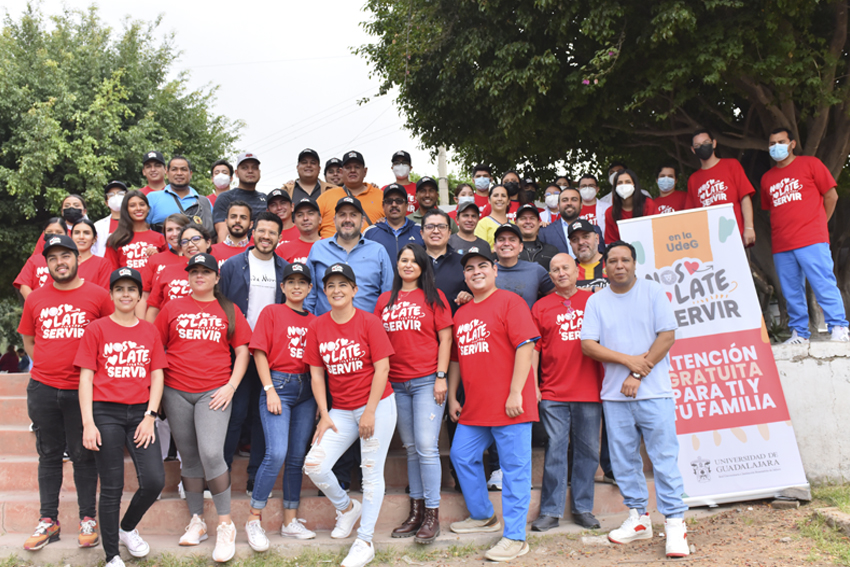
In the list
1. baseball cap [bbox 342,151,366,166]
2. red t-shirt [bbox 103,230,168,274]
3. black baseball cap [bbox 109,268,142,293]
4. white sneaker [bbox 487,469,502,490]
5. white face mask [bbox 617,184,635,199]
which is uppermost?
baseball cap [bbox 342,151,366,166]

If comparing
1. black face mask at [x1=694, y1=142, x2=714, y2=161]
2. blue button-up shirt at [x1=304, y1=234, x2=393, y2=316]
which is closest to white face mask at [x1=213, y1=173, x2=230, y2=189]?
blue button-up shirt at [x1=304, y1=234, x2=393, y2=316]

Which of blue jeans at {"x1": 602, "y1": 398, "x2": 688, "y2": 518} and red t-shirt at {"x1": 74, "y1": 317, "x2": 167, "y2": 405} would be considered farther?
blue jeans at {"x1": 602, "y1": 398, "x2": 688, "y2": 518}

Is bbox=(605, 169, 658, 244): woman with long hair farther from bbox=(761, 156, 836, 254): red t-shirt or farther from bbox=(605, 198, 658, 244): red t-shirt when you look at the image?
bbox=(761, 156, 836, 254): red t-shirt

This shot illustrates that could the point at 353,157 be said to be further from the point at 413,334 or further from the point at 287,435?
the point at 287,435

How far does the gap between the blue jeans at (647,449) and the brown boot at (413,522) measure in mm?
1630

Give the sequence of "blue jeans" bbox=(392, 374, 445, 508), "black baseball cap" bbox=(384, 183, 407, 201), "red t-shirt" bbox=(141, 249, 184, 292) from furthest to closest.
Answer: "black baseball cap" bbox=(384, 183, 407, 201) < "red t-shirt" bbox=(141, 249, 184, 292) < "blue jeans" bbox=(392, 374, 445, 508)

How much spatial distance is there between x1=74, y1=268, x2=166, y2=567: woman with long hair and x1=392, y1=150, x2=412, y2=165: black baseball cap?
444cm

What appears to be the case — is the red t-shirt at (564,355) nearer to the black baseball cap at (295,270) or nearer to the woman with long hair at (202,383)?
the black baseball cap at (295,270)

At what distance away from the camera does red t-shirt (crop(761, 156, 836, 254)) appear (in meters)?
6.18

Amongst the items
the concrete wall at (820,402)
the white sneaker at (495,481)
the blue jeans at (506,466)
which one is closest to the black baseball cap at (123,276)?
the blue jeans at (506,466)

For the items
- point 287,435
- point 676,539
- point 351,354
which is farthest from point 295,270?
point 676,539

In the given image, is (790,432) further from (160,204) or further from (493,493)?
(160,204)

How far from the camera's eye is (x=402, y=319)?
492 centimetres

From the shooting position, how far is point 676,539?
4.56 meters
